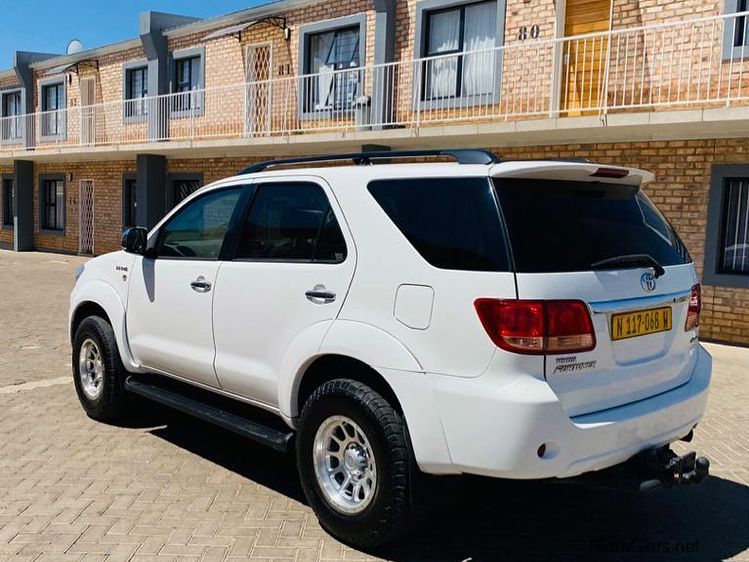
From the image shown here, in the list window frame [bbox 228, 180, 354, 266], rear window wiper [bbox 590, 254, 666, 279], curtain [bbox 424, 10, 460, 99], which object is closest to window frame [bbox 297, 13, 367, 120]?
curtain [bbox 424, 10, 460, 99]

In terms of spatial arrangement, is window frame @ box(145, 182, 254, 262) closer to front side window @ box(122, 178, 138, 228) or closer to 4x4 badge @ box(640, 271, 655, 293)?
4x4 badge @ box(640, 271, 655, 293)

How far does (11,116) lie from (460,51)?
18405 mm

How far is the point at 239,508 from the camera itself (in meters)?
3.89

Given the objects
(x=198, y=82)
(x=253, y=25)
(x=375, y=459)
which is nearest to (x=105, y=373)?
(x=375, y=459)

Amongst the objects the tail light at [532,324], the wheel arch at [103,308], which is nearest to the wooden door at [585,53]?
the wheel arch at [103,308]

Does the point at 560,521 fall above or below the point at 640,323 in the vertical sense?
below

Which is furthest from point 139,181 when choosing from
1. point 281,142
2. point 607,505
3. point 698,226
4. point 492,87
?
point 607,505

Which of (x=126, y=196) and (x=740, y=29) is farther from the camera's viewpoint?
(x=126, y=196)

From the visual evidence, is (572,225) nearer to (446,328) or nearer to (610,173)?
(610,173)

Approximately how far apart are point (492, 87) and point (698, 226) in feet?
14.3

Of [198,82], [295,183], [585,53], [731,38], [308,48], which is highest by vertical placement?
[308,48]

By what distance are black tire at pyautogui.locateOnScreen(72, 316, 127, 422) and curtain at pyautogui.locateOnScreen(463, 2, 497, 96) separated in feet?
29.9

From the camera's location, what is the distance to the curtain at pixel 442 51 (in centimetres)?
1316

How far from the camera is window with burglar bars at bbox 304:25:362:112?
583 inches
